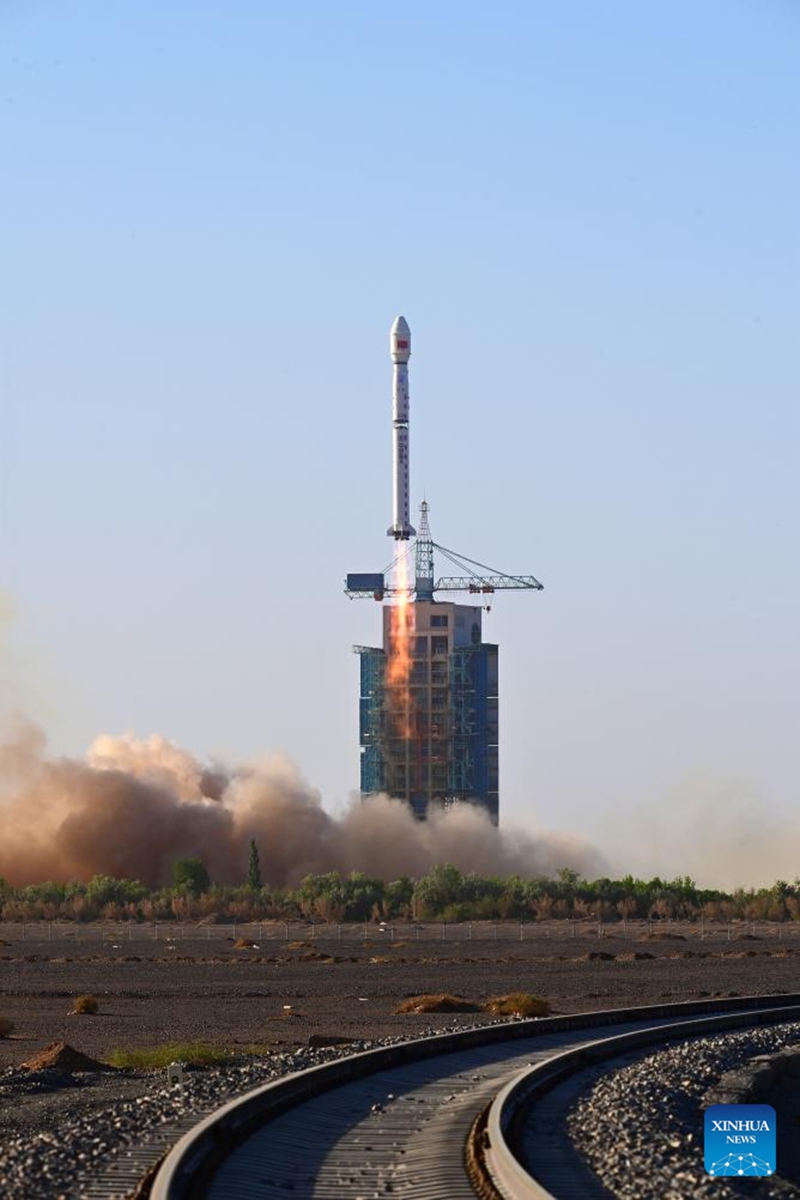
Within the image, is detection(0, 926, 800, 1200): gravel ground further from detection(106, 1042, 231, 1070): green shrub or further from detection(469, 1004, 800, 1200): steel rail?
detection(469, 1004, 800, 1200): steel rail

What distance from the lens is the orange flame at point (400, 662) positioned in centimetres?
12731

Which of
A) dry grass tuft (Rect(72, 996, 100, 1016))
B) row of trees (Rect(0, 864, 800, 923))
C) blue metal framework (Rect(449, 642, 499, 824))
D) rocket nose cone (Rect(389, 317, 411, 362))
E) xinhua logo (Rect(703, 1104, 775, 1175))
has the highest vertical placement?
rocket nose cone (Rect(389, 317, 411, 362))

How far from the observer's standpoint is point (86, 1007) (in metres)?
57.4

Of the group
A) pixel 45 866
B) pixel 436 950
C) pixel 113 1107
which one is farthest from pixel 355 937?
pixel 113 1107

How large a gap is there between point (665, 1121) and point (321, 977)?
4349 cm

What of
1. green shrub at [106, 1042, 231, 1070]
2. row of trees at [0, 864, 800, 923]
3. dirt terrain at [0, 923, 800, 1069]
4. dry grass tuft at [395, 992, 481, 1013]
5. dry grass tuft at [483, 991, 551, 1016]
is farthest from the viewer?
row of trees at [0, 864, 800, 923]

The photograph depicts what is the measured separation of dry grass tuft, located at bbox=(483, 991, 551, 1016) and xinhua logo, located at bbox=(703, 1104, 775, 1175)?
2148 cm

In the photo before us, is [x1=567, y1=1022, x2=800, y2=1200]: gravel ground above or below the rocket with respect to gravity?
below

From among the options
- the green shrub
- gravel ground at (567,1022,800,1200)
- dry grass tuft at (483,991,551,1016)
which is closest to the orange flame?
dry grass tuft at (483,991,551,1016)

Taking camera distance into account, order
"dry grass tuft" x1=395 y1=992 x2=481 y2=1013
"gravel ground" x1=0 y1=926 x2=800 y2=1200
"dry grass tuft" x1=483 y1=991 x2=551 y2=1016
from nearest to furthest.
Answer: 1. "gravel ground" x1=0 y1=926 x2=800 y2=1200
2. "dry grass tuft" x1=483 y1=991 x2=551 y2=1016
3. "dry grass tuft" x1=395 y1=992 x2=481 y2=1013

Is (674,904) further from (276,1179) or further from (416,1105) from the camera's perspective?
(276,1179)

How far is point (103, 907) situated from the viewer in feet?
372

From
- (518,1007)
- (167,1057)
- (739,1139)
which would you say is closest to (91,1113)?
(739,1139)

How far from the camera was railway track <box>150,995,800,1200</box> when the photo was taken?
72.7ft
